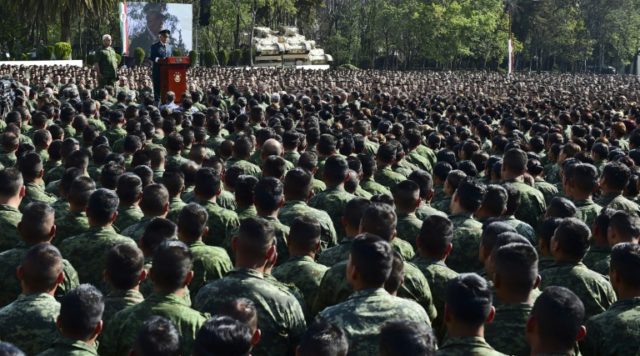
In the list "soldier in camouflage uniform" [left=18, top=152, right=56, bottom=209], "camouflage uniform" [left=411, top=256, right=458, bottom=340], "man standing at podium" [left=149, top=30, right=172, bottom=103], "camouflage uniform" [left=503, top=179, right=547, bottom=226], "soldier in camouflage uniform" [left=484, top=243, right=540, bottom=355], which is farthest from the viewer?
"man standing at podium" [left=149, top=30, right=172, bottom=103]

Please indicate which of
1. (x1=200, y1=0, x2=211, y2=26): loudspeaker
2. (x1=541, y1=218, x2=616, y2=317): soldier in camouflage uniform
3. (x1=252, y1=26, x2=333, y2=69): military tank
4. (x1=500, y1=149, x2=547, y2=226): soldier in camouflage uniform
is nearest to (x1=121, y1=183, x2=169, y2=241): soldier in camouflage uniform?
(x1=541, y1=218, x2=616, y2=317): soldier in camouflage uniform

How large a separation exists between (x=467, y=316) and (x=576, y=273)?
5.54 feet

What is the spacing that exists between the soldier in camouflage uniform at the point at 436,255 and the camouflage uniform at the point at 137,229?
201cm

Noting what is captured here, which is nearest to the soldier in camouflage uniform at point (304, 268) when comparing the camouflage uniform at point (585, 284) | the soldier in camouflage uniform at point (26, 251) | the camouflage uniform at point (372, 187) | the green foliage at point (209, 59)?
the soldier in camouflage uniform at point (26, 251)

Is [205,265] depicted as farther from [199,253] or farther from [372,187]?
[372,187]

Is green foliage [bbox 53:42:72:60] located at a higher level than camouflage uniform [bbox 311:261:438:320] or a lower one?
higher

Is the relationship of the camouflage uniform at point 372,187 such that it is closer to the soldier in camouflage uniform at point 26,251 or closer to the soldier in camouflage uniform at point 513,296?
the soldier in camouflage uniform at point 26,251

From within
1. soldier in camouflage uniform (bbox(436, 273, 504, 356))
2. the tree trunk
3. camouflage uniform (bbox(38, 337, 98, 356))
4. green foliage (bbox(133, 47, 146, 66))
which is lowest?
camouflage uniform (bbox(38, 337, 98, 356))

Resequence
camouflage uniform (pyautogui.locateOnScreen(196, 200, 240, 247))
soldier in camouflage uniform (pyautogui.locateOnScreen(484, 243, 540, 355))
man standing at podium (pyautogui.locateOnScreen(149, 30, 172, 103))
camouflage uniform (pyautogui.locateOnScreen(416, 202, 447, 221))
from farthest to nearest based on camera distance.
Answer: man standing at podium (pyautogui.locateOnScreen(149, 30, 172, 103)), camouflage uniform (pyautogui.locateOnScreen(416, 202, 447, 221)), camouflage uniform (pyautogui.locateOnScreen(196, 200, 240, 247)), soldier in camouflage uniform (pyautogui.locateOnScreen(484, 243, 540, 355))

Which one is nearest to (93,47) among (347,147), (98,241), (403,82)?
(403,82)

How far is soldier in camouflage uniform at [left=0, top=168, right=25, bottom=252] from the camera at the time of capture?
6.50 metres

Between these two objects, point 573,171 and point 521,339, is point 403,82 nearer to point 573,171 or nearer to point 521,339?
point 573,171

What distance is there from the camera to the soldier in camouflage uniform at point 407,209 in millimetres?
6902

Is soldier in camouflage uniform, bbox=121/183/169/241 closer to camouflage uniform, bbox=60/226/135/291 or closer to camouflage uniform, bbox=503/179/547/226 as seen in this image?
camouflage uniform, bbox=60/226/135/291
